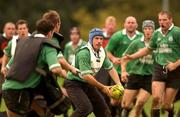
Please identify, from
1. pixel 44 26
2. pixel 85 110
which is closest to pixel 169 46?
pixel 85 110

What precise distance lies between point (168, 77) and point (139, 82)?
1414 millimetres

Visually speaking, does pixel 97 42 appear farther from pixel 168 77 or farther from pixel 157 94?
pixel 168 77

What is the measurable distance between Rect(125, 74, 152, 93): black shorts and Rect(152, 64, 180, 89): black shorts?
118 centimetres

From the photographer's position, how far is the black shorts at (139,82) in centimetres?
1573

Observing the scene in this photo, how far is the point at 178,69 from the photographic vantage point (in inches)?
574

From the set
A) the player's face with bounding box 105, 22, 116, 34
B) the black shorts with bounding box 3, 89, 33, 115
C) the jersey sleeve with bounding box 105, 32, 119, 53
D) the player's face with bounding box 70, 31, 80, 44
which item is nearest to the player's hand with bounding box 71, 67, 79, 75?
the black shorts with bounding box 3, 89, 33, 115

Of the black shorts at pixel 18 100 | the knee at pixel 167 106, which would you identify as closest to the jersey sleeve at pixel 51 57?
the black shorts at pixel 18 100

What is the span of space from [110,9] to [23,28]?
42532mm

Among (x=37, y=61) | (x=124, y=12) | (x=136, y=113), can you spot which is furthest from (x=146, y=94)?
(x=124, y=12)

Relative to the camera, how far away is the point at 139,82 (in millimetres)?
15812

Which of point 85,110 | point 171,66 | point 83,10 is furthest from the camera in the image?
point 83,10

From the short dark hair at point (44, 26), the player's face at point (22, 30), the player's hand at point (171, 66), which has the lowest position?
the player's hand at point (171, 66)

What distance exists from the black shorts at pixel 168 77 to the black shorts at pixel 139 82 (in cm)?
118

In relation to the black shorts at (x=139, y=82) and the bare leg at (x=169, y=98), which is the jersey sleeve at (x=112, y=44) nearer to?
the black shorts at (x=139, y=82)
